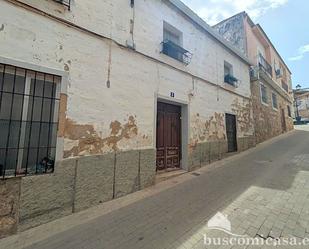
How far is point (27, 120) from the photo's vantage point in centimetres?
314

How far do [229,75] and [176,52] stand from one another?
390 cm

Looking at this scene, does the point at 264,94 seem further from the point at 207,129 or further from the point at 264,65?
the point at 207,129

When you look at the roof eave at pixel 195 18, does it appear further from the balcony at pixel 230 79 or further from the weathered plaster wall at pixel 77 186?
the weathered plaster wall at pixel 77 186

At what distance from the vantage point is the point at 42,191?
297 cm

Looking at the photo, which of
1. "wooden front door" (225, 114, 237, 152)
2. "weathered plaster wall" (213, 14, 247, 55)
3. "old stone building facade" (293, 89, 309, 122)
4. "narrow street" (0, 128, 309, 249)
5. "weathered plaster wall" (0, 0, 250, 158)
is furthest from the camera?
"old stone building facade" (293, 89, 309, 122)

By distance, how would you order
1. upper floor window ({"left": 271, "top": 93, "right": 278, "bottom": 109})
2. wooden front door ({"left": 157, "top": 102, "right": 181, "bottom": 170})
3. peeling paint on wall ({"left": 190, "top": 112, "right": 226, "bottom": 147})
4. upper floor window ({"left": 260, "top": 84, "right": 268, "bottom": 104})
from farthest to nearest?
upper floor window ({"left": 271, "top": 93, "right": 278, "bottom": 109}), upper floor window ({"left": 260, "top": 84, "right": 268, "bottom": 104}), peeling paint on wall ({"left": 190, "top": 112, "right": 226, "bottom": 147}), wooden front door ({"left": 157, "top": 102, "right": 181, "bottom": 170})

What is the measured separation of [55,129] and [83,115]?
0.56 metres

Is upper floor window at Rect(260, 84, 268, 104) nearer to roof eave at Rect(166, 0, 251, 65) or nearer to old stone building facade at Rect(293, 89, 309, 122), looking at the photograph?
roof eave at Rect(166, 0, 251, 65)

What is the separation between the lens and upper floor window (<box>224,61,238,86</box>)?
8.53 m

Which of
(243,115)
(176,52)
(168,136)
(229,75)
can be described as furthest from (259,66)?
(168,136)

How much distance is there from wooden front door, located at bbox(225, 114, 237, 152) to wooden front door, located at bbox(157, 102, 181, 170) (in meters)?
3.33

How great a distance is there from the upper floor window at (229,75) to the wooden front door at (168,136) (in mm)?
3790

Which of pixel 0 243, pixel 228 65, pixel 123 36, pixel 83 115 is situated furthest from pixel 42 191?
pixel 228 65

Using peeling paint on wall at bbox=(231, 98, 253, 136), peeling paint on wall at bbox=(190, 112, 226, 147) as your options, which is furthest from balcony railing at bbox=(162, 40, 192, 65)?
peeling paint on wall at bbox=(231, 98, 253, 136)
